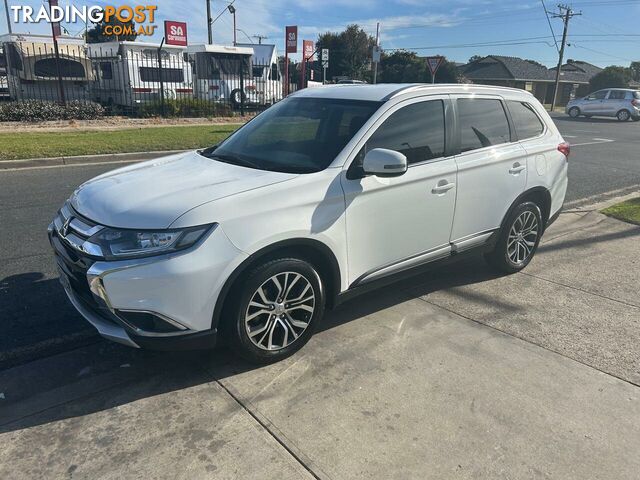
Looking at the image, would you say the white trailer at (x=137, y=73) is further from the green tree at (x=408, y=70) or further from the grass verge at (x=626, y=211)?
the green tree at (x=408, y=70)

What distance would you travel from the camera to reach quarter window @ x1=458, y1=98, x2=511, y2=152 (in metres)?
4.36

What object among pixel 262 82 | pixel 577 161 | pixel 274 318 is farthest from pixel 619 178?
pixel 262 82

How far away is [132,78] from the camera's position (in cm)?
2012

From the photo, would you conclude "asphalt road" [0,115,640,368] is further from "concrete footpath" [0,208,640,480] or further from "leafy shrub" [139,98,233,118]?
"leafy shrub" [139,98,233,118]

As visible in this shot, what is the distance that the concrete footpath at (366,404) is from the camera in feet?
8.50

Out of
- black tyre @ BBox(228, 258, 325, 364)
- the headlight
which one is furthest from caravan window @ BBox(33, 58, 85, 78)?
black tyre @ BBox(228, 258, 325, 364)

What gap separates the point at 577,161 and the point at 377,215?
441 inches

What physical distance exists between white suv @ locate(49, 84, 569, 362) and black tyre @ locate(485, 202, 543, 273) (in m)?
0.03

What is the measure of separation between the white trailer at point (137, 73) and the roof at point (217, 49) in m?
1.01

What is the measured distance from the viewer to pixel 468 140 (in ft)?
14.4

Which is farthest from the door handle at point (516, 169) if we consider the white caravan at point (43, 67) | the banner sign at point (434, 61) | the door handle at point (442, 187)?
the white caravan at point (43, 67)

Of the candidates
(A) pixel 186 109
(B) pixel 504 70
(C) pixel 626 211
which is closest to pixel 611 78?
(B) pixel 504 70

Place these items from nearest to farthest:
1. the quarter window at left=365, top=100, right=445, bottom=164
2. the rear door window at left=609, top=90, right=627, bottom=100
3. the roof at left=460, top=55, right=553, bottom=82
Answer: the quarter window at left=365, top=100, right=445, bottom=164 < the rear door window at left=609, top=90, right=627, bottom=100 < the roof at left=460, top=55, right=553, bottom=82

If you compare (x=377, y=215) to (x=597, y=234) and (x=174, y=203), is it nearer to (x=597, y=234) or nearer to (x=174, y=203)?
(x=174, y=203)
